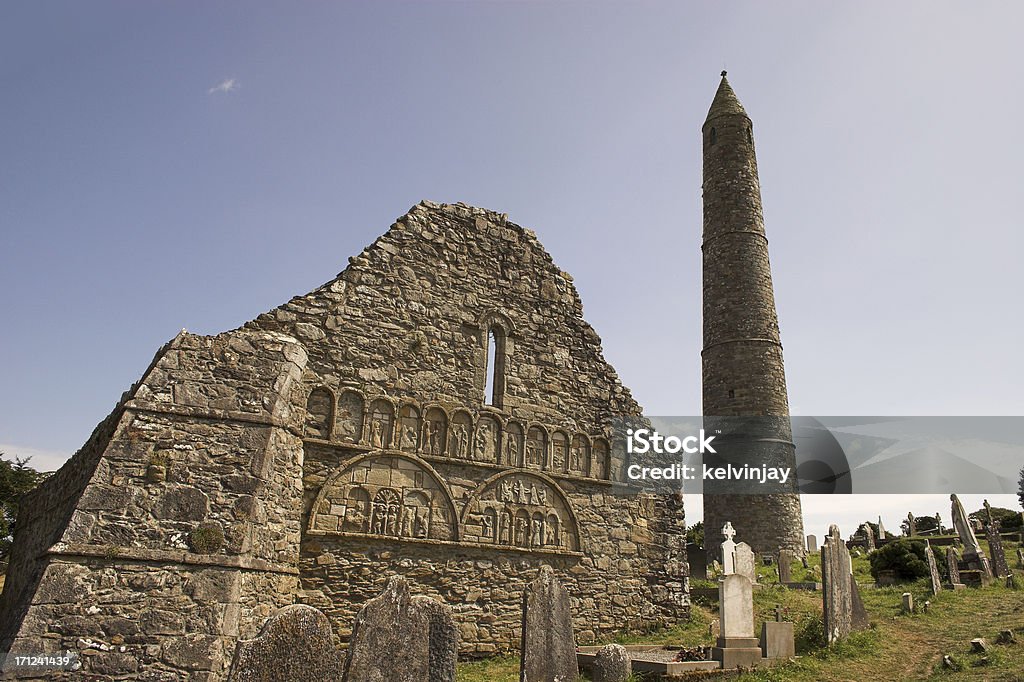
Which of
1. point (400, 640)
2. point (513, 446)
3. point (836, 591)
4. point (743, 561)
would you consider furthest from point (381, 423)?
point (743, 561)

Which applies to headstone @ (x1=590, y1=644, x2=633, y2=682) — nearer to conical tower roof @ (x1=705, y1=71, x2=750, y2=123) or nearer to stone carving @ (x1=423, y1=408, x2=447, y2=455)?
→ stone carving @ (x1=423, y1=408, x2=447, y2=455)

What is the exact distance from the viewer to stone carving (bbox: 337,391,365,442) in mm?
11617

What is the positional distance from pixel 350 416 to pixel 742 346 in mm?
17984

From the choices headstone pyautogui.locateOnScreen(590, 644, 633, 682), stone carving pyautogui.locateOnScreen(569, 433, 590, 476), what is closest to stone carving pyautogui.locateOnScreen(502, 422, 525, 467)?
stone carving pyautogui.locateOnScreen(569, 433, 590, 476)

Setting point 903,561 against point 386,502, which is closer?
point 386,502

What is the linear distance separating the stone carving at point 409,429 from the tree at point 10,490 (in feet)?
73.4

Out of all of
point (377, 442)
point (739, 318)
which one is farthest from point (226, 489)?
point (739, 318)

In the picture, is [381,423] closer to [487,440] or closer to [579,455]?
[487,440]

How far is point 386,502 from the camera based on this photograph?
11.6 m

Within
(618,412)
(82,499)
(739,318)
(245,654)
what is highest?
(739,318)

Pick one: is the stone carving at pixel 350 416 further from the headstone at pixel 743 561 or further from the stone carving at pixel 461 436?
the headstone at pixel 743 561

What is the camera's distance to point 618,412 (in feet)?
48.3

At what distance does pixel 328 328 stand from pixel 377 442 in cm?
212

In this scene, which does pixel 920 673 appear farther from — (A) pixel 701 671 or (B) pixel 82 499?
(B) pixel 82 499
